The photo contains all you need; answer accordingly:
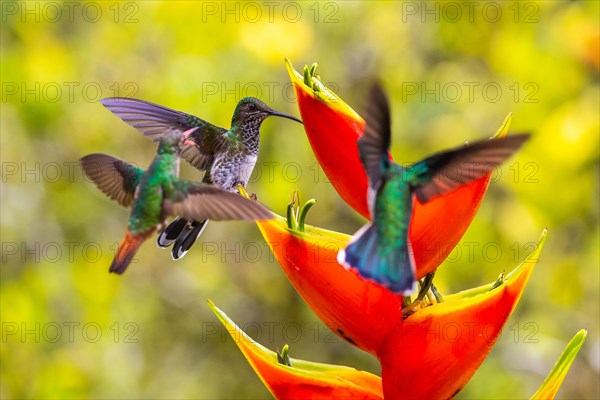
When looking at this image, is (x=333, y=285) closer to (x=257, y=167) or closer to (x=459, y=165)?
(x=459, y=165)

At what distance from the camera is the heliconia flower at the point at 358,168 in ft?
3.10

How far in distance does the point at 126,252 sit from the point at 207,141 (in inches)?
14.3

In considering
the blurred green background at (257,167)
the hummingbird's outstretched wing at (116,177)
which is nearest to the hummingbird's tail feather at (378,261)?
the hummingbird's outstretched wing at (116,177)

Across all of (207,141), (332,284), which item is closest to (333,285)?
(332,284)

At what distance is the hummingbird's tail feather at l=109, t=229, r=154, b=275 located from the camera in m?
0.81

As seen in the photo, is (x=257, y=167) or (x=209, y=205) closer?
(x=209, y=205)

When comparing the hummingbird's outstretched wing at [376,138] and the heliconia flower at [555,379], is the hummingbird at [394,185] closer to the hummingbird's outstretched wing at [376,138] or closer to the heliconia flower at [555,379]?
the hummingbird's outstretched wing at [376,138]

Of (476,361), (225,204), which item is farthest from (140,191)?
Answer: (476,361)

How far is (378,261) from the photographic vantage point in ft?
2.67

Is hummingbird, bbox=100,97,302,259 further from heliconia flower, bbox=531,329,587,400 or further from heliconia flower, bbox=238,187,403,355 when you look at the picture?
heliconia flower, bbox=531,329,587,400

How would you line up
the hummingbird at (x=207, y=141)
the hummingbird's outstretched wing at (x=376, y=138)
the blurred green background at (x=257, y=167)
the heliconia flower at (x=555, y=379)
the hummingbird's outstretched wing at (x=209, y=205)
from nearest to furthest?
the hummingbird's outstretched wing at (x=376, y=138) → the hummingbird's outstretched wing at (x=209, y=205) → the heliconia flower at (x=555, y=379) → the hummingbird at (x=207, y=141) → the blurred green background at (x=257, y=167)

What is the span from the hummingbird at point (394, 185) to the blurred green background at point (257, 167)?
4.61ft

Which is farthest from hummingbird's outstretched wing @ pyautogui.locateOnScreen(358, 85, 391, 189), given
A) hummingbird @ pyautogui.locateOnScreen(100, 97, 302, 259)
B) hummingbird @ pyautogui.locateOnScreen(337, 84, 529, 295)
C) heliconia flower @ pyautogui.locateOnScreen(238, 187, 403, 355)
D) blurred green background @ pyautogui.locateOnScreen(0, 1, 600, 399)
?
blurred green background @ pyautogui.locateOnScreen(0, 1, 600, 399)

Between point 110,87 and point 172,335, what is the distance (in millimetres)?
868
